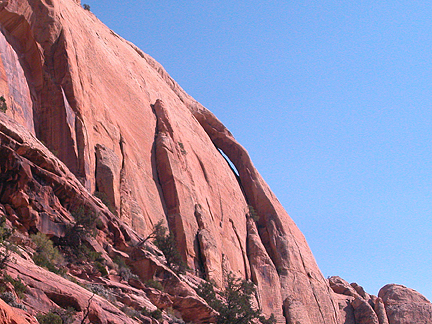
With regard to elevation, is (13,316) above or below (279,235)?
below

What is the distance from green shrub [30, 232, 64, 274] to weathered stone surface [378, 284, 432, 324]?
42.9m

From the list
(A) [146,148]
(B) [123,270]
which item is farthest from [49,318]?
(A) [146,148]

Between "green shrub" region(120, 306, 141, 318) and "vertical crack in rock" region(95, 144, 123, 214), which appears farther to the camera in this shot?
"vertical crack in rock" region(95, 144, 123, 214)

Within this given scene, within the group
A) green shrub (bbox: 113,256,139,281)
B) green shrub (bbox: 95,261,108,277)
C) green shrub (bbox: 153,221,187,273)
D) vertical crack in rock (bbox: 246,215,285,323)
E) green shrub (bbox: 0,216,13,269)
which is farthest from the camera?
vertical crack in rock (bbox: 246,215,285,323)

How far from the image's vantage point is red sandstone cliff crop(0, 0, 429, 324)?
21.3 m

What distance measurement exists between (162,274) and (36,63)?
497 inches

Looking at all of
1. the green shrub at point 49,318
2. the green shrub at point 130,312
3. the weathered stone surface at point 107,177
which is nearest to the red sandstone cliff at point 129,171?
the weathered stone surface at point 107,177

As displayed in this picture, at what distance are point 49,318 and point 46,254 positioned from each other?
541 cm

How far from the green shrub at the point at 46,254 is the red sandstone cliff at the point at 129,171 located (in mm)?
672

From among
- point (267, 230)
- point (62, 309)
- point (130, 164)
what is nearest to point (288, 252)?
point (267, 230)

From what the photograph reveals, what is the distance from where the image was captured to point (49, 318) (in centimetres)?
1359

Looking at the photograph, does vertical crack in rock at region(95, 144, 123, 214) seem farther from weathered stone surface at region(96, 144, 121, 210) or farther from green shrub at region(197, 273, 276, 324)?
green shrub at region(197, 273, 276, 324)

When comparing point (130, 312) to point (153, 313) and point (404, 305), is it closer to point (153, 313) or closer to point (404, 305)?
point (153, 313)

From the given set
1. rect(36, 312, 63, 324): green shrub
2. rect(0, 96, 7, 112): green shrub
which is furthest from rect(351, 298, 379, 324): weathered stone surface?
rect(36, 312, 63, 324): green shrub
